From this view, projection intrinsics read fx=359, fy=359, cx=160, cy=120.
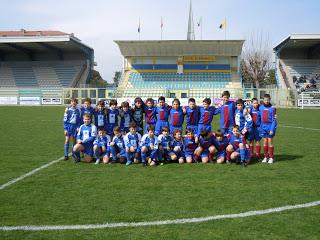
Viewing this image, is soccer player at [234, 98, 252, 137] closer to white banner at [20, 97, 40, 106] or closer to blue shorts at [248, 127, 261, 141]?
blue shorts at [248, 127, 261, 141]

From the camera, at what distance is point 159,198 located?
517 cm

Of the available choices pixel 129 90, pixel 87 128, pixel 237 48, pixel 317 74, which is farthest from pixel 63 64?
pixel 87 128

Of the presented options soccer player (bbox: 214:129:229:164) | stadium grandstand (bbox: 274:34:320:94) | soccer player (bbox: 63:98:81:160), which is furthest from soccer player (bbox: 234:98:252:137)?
stadium grandstand (bbox: 274:34:320:94)

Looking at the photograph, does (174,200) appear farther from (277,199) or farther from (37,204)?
(37,204)

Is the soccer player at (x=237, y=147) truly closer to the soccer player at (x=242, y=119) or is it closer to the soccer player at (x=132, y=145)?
the soccer player at (x=242, y=119)

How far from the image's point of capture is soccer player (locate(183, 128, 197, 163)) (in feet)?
26.0

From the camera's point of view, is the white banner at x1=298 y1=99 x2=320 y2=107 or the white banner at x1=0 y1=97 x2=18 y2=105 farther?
the white banner at x1=0 y1=97 x2=18 y2=105

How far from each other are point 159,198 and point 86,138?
133 inches

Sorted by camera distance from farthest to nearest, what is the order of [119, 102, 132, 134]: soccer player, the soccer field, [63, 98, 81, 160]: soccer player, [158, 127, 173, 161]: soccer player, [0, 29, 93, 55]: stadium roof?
[0, 29, 93, 55]: stadium roof
[119, 102, 132, 134]: soccer player
[63, 98, 81, 160]: soccer player
[158, 127, 173, 161]: soccer player
the soccer field

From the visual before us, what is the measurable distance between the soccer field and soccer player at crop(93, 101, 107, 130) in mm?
1259

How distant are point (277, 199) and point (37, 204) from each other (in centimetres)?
336

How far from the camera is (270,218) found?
434 cm

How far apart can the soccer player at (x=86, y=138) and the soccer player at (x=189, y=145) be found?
6.71 ft

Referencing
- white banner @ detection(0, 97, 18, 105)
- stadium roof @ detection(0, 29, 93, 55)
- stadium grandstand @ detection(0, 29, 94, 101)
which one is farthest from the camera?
stadium grandstand @ detection(0, 29, 94, 101)
